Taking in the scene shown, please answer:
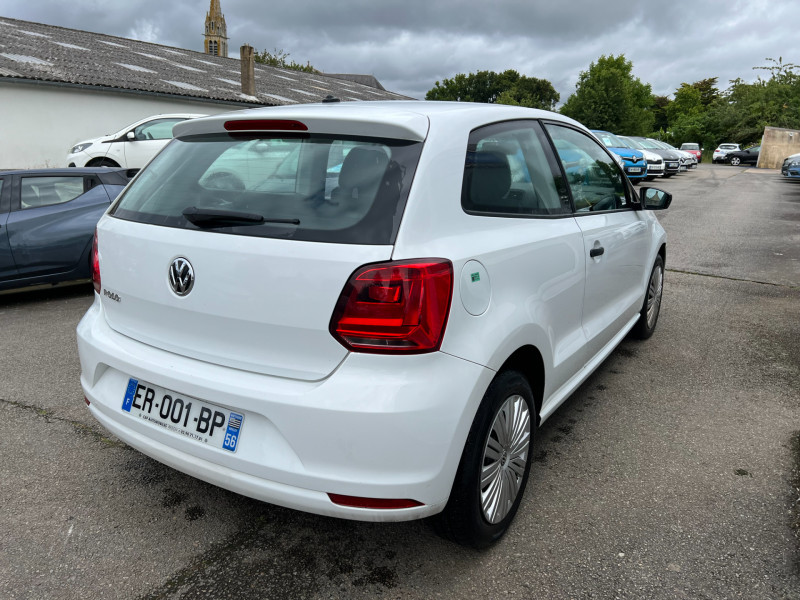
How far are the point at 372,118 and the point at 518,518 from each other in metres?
1.69

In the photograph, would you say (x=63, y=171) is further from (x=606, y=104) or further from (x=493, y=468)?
(x=606, y=104)

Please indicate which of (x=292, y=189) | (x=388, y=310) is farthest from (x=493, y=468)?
(x=292, y=189)

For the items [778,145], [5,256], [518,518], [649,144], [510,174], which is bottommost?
[518,518]

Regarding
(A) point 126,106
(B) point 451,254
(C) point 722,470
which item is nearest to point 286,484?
(B) point 451,254

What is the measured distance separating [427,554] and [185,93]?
23.0m

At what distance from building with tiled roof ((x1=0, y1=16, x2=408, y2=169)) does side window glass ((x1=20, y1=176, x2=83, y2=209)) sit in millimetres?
14218

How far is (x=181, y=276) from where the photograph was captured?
2.26 m

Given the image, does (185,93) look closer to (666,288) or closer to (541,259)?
(666,288)

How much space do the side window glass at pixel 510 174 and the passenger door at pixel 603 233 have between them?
0.23 meters

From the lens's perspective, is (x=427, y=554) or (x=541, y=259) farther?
(x=541, y=259)

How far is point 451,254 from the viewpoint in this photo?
212 cm

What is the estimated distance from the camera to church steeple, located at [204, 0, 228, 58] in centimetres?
8375

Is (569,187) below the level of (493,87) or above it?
below

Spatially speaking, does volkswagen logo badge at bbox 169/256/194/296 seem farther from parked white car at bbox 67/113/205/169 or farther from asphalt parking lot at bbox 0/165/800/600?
parked white car at bbox 67/113/205/169
